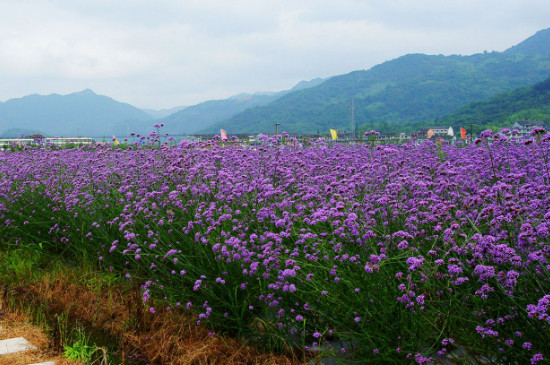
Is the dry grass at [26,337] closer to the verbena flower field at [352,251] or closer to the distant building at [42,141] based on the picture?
the verbena flower field at [352,251]

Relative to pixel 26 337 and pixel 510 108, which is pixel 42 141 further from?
pixel 510 108

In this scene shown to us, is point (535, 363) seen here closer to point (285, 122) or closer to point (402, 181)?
point (402, 181)

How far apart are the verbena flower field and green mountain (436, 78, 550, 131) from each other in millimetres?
68166

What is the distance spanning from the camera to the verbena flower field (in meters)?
2.36

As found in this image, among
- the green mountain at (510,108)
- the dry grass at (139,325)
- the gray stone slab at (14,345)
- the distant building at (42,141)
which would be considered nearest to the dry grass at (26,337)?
the gray stone slab at (14,345)

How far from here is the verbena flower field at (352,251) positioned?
2.36 m

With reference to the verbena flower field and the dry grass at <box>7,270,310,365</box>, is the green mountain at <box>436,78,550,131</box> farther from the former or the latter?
the dry grass at <box>7,270,310,365</box>

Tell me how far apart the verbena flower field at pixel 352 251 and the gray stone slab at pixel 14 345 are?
3.08 ft

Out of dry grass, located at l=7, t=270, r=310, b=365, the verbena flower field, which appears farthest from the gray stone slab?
the verbena flower field

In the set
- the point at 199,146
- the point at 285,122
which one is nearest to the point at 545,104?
the point at 199,146

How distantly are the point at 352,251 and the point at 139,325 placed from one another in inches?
71.3

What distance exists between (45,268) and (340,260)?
3.71 meters

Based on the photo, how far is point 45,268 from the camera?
5066 millimetres

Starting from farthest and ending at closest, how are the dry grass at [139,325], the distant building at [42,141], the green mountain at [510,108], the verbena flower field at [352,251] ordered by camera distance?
the green mountain at [510,108] → the distant building at [42,141] → the dry grass at [139,325] → the verbena flower field at [352,251]
